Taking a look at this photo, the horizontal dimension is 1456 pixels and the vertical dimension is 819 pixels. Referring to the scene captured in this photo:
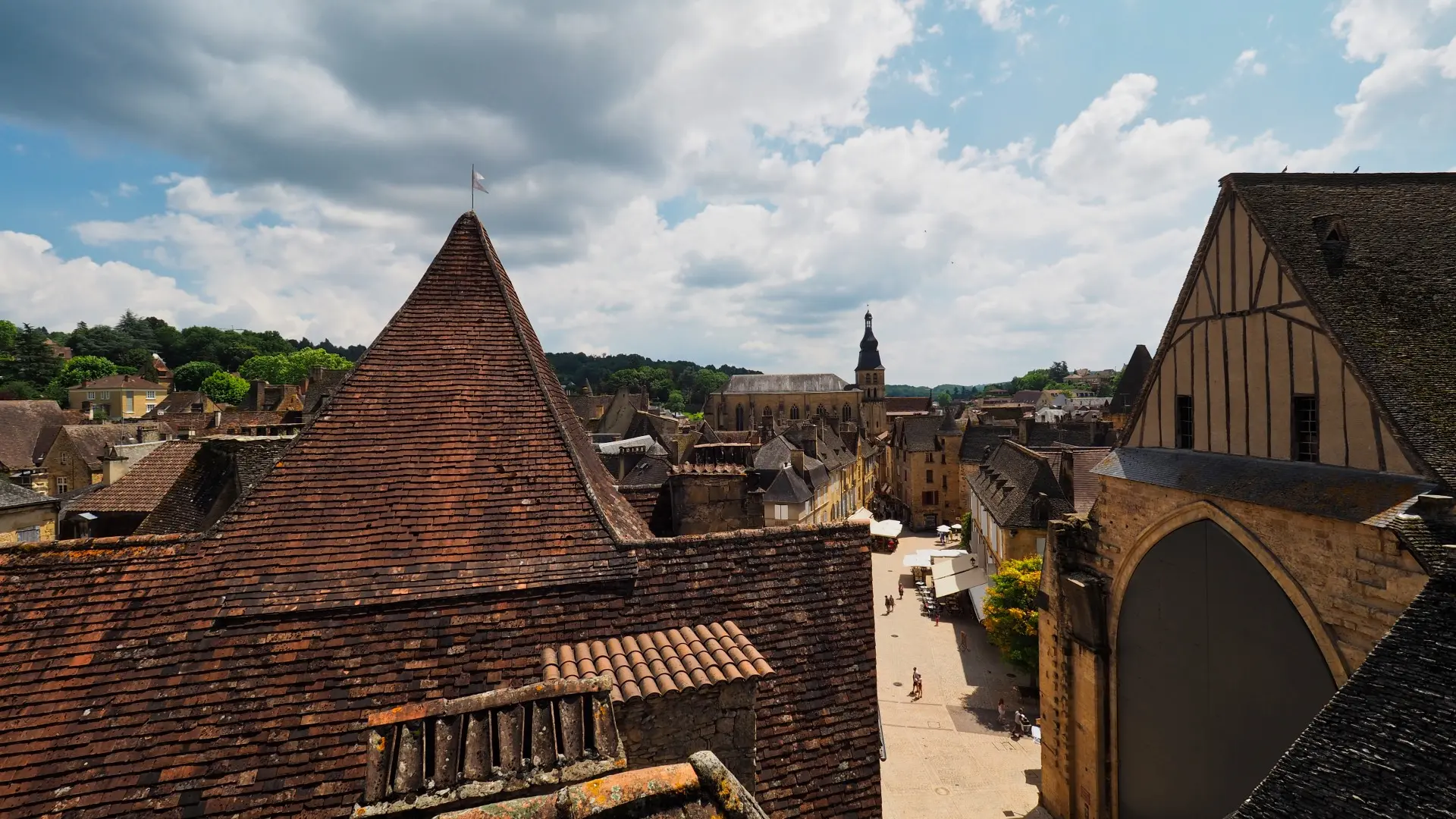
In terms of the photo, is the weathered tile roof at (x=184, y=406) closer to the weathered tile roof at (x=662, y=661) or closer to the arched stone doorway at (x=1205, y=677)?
the weathered tile roof at (x=662, y=661)

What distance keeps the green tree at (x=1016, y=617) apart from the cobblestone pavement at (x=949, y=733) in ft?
5.78

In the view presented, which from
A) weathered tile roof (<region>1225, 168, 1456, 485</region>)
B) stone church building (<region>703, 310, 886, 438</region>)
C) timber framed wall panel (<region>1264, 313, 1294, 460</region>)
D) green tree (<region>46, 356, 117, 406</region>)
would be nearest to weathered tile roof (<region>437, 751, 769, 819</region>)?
weathered tile roof (<region>1225, 168, 1456, 485</region>)

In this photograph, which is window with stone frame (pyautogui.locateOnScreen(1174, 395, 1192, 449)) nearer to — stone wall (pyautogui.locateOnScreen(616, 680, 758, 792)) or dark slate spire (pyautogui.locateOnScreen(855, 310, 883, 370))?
stone wall (pyautogui.locateOnScreen(616, 680, 758, 792))

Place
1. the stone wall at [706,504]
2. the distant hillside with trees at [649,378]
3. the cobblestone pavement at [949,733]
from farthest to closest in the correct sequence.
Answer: the distant hillside with trees at [649,378]
the cobblestone pavement at [949,733]
the stone wall at [706,504]

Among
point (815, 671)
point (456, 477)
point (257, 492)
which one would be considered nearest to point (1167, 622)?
point (815, 671)

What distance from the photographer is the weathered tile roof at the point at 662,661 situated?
449cm

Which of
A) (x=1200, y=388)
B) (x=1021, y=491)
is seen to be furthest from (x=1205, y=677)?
(x=1021, y=491)

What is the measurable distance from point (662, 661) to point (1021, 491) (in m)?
26.4

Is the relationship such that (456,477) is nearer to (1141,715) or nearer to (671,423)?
(1141,715)

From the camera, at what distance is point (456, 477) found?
20.9 feet

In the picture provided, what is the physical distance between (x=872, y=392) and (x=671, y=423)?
49693 millimetres

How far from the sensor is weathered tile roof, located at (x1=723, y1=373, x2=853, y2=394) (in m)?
104

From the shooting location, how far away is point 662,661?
4941mm

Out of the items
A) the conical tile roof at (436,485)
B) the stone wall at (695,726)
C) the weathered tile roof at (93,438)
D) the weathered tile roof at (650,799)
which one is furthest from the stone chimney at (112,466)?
the weathered tile roof at (650,799)
